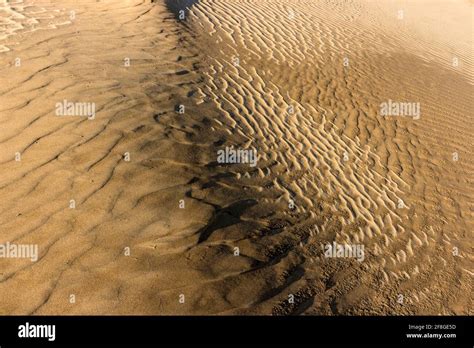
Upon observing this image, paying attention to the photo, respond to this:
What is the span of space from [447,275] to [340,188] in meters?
1.67

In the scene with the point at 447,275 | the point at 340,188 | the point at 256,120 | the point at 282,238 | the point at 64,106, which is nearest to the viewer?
the point at 282,238

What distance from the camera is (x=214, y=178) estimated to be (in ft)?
15.5

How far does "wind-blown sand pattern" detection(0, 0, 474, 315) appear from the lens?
3648 mm

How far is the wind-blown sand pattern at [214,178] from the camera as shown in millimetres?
3648

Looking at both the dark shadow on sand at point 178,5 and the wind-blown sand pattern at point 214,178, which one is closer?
the wind-blown sand pattern at point 214,178

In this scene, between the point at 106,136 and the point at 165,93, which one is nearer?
the point at 106,136

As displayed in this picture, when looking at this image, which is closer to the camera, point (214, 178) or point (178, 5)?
point (214, 178)

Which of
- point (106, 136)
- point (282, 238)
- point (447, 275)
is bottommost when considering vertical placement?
point (447, 275)

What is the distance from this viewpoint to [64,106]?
201 inches

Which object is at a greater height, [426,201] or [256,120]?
[256,120]

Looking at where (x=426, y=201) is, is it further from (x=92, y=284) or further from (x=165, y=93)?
(x=92, y=284)

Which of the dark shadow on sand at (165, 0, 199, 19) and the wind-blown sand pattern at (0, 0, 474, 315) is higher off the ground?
the dark shadow on sand at (165, 0, 199, 19)

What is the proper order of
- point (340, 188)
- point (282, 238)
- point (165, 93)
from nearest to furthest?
point (282, 238) → point (340, 188) → point (165, 93)
